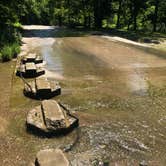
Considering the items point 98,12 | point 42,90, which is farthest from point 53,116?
point 98,12

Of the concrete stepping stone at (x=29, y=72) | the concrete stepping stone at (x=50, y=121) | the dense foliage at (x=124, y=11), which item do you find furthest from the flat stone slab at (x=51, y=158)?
the dense foliage at (x=124, y=11)

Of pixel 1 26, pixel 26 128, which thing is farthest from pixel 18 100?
pixel 1 26

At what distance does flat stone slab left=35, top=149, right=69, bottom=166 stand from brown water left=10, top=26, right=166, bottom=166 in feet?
0.89

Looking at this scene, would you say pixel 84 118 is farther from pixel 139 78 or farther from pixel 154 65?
pixel 154 65

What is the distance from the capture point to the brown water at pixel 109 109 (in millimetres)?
5531

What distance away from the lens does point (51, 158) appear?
5.00m

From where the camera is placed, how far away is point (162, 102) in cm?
833

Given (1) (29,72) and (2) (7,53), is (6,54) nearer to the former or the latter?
(2) (7,53)

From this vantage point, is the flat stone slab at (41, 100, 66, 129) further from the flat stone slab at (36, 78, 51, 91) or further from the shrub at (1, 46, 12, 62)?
the shrub at (1, 46, 12, 62)

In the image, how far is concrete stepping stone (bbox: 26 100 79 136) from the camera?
6152 millimetres

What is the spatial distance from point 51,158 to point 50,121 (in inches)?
54.1

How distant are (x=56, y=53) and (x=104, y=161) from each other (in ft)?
38.0

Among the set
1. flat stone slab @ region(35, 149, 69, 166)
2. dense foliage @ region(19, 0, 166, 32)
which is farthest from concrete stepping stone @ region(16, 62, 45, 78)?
dense foliage @ region(19, 0, 166, 32)

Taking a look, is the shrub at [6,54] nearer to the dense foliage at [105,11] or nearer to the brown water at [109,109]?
the brown water at [109,109]
